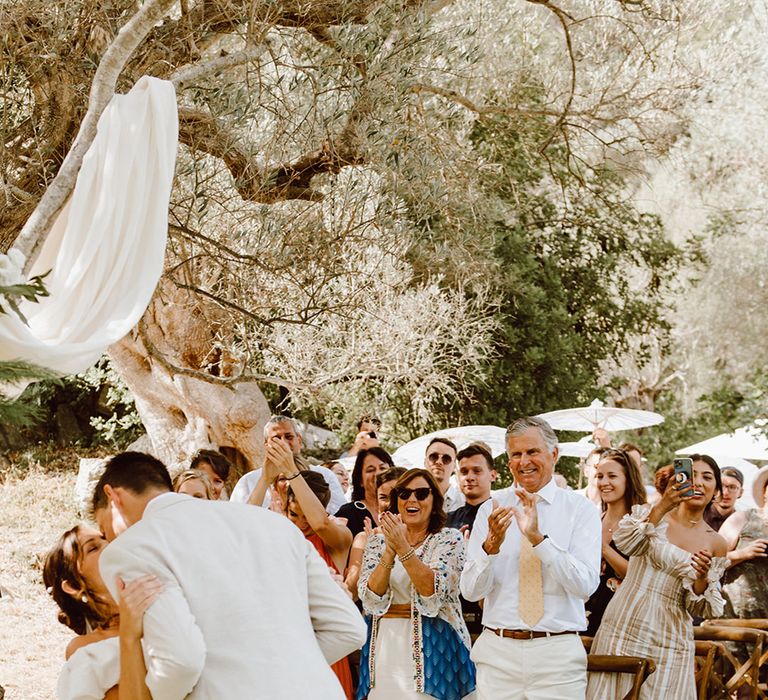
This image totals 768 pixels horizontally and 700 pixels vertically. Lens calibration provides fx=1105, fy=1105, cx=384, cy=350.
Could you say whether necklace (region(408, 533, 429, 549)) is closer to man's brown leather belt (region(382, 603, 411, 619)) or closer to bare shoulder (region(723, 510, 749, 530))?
man's brown leather belt (region(382, 603, 411, 619))

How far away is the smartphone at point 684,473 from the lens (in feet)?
18.2

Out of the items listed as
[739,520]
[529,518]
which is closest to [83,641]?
[529,518]

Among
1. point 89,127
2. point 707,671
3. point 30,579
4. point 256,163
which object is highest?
point 256,163

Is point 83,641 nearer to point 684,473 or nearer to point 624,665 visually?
point 624,665

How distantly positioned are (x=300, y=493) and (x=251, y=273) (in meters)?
2.72

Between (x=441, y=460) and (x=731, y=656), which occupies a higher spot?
(x=441, y=460)

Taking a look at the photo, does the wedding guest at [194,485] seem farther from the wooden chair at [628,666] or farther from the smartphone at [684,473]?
the smartphone at [684,473]

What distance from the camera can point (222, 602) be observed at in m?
3.03

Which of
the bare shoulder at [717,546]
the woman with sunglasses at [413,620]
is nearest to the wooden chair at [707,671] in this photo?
the bare shoulder at [717,546]

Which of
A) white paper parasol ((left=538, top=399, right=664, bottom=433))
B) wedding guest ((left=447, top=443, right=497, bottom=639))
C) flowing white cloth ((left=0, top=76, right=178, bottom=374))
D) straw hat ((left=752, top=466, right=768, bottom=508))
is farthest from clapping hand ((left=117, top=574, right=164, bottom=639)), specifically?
white paper parasol ((left=538, top=399, right=664, bottom=433))

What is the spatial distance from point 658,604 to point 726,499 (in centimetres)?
297

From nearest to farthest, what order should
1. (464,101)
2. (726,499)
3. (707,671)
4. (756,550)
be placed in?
(707,671) → (756,550) → (726,499) → (464,101)

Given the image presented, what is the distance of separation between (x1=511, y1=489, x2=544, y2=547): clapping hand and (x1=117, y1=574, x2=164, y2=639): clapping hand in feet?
7.93

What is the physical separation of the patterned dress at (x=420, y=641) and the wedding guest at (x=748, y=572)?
7.72ft
